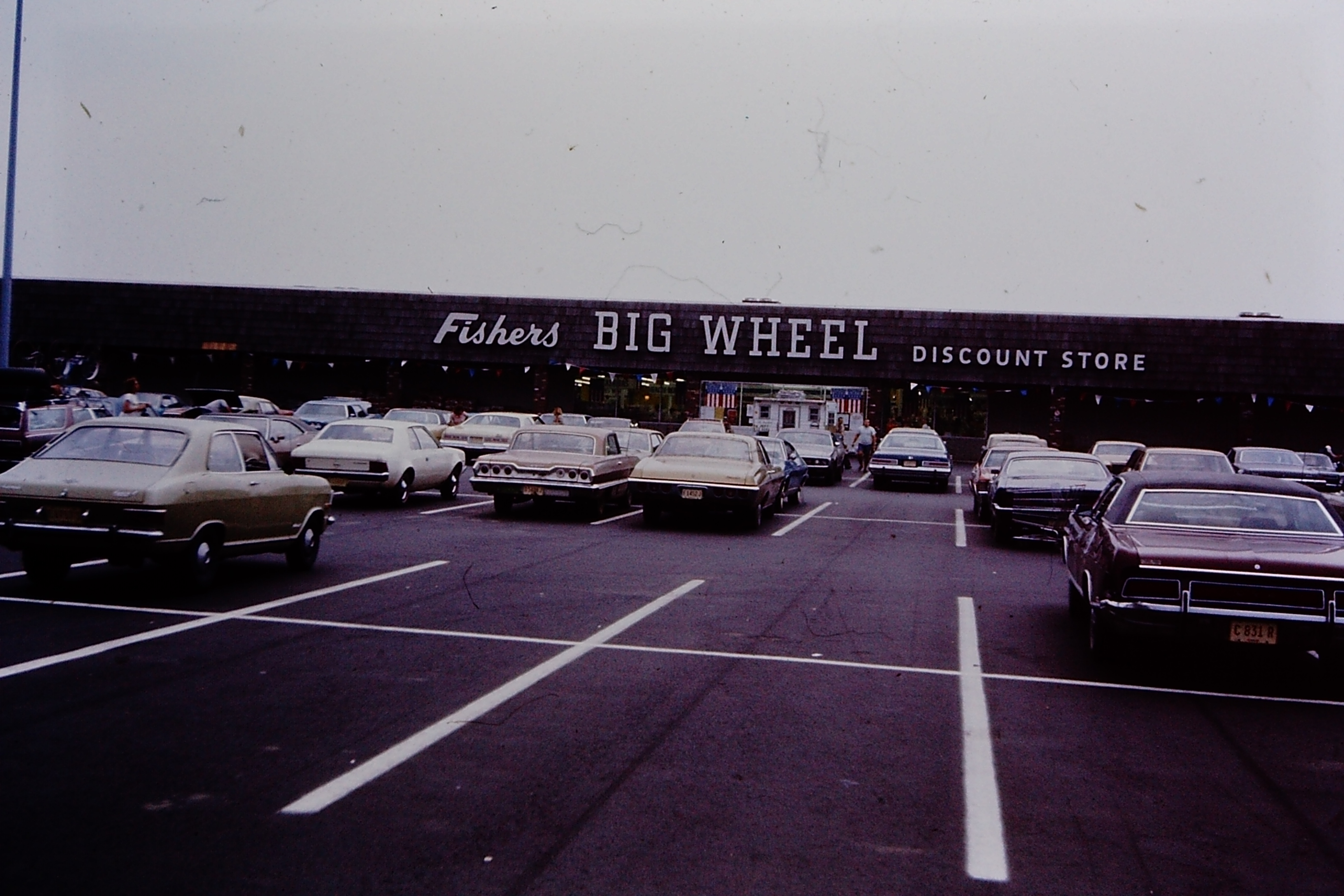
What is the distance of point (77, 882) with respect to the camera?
386 cm

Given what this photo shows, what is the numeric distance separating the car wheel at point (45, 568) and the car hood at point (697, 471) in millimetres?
8829

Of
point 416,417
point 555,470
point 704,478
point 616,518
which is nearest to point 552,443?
point 555,470

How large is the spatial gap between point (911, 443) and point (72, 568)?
22.0 m

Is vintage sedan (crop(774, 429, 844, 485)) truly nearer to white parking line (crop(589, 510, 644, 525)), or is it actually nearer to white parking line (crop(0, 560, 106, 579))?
white parking line (crop(589, 510, 644, 525))

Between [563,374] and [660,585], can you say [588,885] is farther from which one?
[563,374]

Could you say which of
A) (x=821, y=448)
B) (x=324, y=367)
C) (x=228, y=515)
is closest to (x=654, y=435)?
(x=821, y=448)

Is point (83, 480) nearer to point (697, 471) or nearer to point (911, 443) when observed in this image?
point (697, 471)

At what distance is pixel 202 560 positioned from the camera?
9586mm

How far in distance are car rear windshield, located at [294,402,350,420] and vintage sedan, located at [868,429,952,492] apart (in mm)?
14485

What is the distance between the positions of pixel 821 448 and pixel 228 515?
21.9 m

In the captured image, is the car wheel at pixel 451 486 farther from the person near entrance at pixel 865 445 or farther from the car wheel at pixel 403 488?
the person near entrance at pixel 865 445

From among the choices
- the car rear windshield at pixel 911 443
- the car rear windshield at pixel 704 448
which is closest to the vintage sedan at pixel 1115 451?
the car rear windshield at pixel 911 443

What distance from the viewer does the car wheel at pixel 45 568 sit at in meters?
9.38

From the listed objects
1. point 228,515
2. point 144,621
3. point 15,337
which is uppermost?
point 15,337
